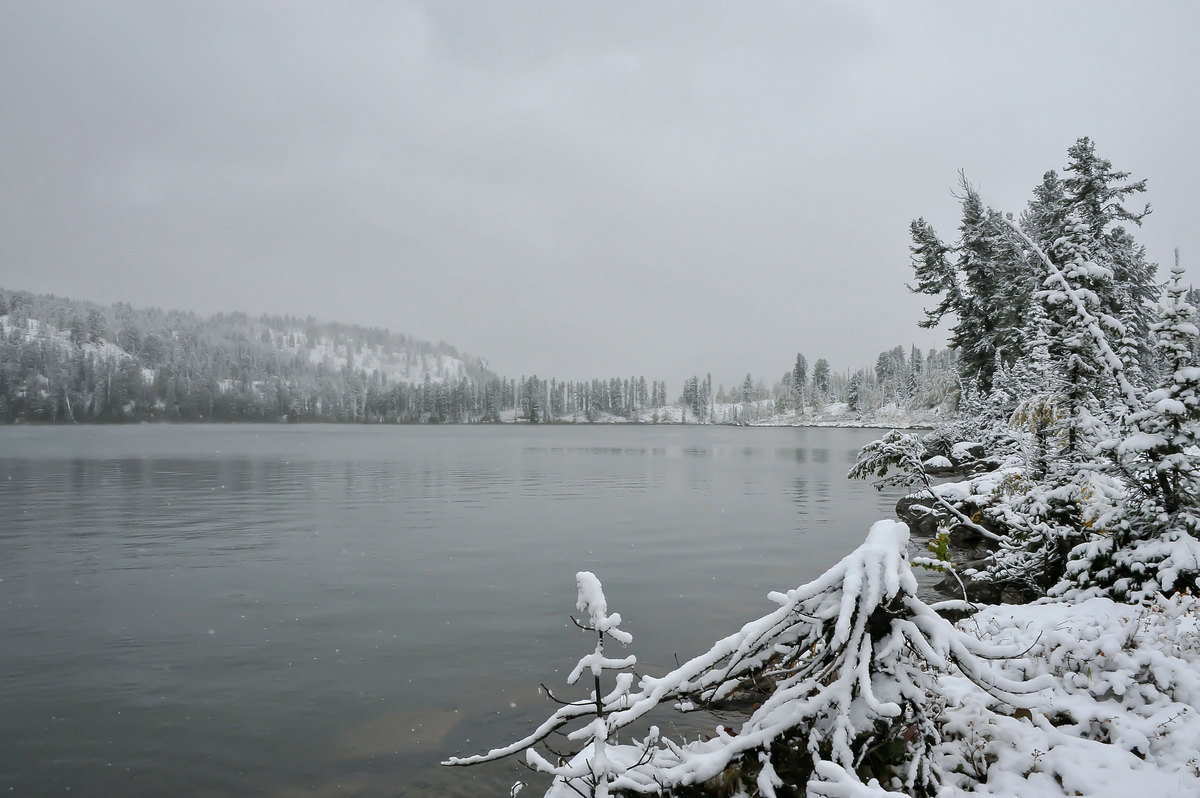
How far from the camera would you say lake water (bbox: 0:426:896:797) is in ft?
25.8

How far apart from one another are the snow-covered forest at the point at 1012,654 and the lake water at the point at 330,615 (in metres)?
1.98

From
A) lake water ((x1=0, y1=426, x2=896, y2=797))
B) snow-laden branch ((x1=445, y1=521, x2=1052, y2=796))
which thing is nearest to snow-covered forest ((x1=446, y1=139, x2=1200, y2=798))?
snow-laden branch ((x1=445, y1=521, x2=1052, y2=796))

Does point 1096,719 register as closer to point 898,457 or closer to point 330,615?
point 898,457

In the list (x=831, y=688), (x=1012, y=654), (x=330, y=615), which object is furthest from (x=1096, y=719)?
(x=330, y=615)

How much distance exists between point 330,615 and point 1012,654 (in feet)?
42.3

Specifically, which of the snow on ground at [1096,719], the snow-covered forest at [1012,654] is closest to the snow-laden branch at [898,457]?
the snow-covered forest at [1012,654]

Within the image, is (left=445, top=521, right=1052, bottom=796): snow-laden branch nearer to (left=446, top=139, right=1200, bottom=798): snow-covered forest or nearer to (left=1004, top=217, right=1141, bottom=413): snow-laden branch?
(left=446, top=139, right=1200, bottom=798): snow-covered forest

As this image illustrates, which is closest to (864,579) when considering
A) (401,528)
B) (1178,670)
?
(1178,670)

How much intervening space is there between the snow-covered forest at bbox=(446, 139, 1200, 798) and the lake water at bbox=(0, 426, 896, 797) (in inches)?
77.8

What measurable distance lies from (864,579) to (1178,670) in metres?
3.84

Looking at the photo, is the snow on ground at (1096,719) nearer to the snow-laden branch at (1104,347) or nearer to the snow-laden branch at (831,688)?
the snow-laden branch at (831,688)

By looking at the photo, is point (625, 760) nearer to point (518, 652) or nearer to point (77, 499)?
point (518, 652)

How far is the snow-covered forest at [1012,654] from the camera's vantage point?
11.8 feet

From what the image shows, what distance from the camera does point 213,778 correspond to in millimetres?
7363
